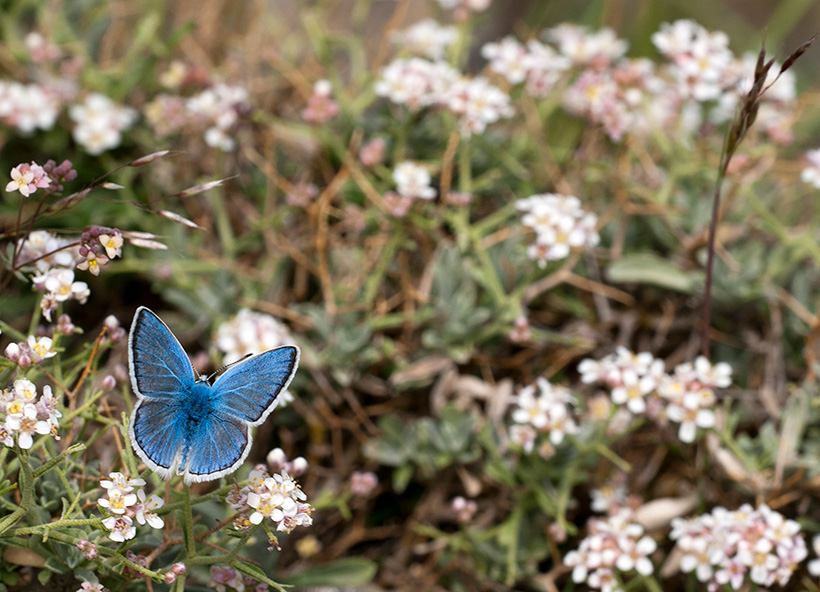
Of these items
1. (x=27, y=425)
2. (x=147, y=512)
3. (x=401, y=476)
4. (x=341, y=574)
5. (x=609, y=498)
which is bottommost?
(x=341, y=574)

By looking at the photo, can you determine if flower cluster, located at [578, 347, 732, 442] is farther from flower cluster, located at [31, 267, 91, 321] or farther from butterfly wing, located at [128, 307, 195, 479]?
flower cluster, located at [31, 267, 91, 321]

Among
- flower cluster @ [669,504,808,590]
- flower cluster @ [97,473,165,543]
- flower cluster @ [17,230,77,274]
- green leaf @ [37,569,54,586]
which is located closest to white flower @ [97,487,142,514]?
flower cluster @ [97,473,165,543]

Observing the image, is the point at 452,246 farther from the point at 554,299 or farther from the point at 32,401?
the point at 32,401

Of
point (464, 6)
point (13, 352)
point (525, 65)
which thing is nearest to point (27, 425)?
point (13, 352)

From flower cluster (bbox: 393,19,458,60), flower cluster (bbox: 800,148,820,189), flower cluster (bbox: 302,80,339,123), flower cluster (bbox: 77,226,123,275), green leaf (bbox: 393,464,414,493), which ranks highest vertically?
flower cluster (bbox: 800,148,820,189)

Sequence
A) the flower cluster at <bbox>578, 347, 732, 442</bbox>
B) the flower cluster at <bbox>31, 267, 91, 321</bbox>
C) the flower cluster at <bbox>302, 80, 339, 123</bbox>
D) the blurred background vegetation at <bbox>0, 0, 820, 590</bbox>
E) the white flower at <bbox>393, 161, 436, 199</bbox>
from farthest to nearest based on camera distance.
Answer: the flower cluster at <bbox>302, 80, 339, 123</bbox>
the white flower at <bbox>393, 161, 436, 199</bbox>
the blurred background vegetation at <bbox>0, 0, 820, 590</bbox>
the flower cluster at <bbox>578, 347, 732, 442</bbox>
the flower cluster at <bbox>31, 267, 91, 321</bbox>

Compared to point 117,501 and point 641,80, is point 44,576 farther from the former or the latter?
point 641,80

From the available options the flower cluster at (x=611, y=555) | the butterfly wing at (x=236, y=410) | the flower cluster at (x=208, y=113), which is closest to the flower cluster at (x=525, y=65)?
the flower cluster at (x=208, y=113)
